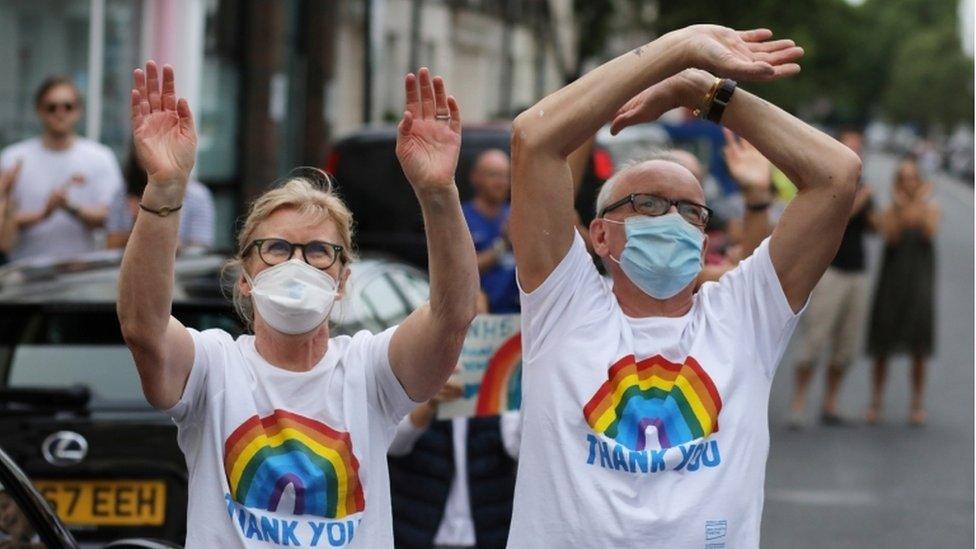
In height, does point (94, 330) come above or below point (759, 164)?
below

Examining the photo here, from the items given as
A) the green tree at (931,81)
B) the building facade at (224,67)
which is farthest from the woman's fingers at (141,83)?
the green tree at (931,81)

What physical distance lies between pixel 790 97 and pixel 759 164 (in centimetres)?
5549

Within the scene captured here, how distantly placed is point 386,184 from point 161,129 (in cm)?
989

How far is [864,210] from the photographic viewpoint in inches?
519

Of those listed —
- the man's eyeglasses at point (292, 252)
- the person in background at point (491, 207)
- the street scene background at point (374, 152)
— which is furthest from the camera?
the person in background at point (491, 207)

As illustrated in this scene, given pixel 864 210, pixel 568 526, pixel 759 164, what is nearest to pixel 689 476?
pixel 568 526

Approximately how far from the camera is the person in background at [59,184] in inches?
400

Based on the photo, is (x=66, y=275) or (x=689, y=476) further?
(x=66, y=275)

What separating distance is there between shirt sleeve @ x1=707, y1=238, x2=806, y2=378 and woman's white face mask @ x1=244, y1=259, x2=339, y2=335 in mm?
857

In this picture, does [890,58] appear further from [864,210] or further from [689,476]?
[689,476]

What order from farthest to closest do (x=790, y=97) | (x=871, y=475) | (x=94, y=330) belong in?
(x=790, y=97), (x=871, y=475), (x=94, y=330)

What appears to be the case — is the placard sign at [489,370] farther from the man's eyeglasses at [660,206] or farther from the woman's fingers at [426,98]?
the woman's fingers at [426,98]

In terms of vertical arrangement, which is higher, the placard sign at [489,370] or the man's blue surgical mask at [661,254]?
the man's blue surgical mask at [661,254]

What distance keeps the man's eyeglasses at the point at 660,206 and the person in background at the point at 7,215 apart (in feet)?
21.7
